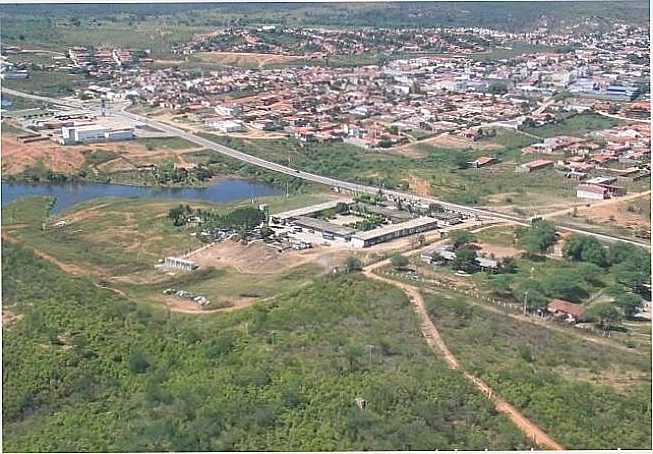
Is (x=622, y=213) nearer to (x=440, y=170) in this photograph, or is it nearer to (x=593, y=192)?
(x=593, y=192)

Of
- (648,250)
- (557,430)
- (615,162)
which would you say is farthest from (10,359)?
(615,162)

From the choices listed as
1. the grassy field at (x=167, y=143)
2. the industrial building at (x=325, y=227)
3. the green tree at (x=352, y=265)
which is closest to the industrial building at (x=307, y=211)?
the industrial building at (x=325, y=227)

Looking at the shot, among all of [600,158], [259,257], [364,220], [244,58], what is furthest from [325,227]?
[244,58]

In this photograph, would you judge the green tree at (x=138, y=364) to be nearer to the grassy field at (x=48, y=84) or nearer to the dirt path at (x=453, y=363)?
the dirt path at (x=453, y=363)

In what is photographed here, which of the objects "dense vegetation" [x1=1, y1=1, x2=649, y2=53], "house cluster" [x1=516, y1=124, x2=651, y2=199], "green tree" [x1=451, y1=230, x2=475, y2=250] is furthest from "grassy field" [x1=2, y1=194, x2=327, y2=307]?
"dense vegetation" [x1=1, y1=1, x2=649, y2=53]

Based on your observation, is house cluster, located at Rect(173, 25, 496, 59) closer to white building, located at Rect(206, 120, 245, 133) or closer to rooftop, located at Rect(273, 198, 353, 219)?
white building, located at Rect(206, 120, 245, 133)
